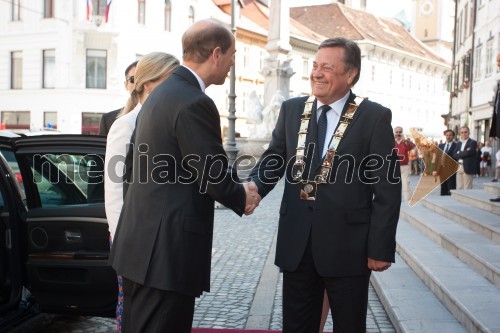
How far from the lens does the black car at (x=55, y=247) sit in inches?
184

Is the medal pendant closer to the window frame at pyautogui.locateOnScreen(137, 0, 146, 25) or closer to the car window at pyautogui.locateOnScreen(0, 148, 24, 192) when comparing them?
the car window at pyautogui.locateOnScreen(0, 148, 24, 192)

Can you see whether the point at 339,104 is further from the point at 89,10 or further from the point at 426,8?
the point at 426,8

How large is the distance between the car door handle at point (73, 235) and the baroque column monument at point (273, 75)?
912 inches

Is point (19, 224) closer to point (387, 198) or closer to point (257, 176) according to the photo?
point (257, 176)

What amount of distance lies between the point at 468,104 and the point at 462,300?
98.9ft

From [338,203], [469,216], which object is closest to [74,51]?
[469,216]

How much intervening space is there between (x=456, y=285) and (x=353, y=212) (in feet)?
9.14

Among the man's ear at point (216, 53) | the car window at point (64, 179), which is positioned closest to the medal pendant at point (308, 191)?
the man's ear at point (216, 53)

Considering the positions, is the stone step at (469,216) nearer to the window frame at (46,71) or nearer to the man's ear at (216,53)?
the man's ear at (216,53)

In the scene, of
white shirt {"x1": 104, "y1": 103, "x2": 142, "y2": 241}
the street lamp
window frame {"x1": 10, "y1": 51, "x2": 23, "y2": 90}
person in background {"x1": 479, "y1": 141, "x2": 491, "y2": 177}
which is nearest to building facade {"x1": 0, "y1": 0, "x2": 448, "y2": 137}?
window frame {"x1": 10, "y1": 51, "x2": 23, "y2": 90}

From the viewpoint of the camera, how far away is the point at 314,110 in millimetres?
3969

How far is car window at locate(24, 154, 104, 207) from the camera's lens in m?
4.95

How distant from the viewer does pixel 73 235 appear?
4.75m

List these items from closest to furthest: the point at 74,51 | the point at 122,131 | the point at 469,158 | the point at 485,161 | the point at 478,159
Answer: the point at 122,131 < the point at 469,158 < the point at 478,159 < the point at 485,161 < the point at 74,51
